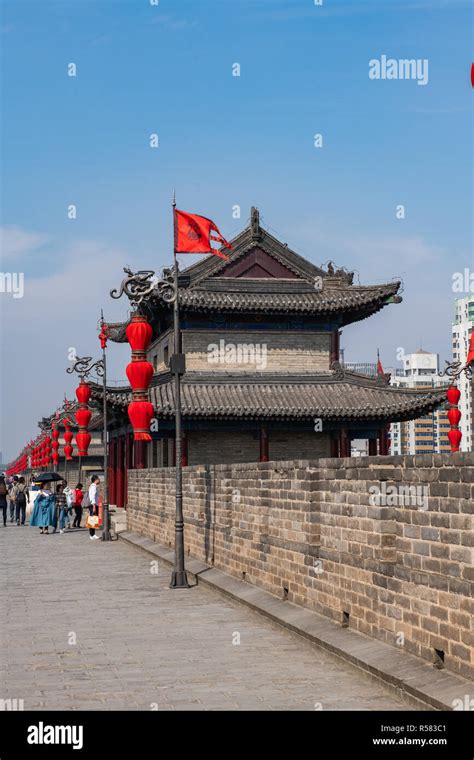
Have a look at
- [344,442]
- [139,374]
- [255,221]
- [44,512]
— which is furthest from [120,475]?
[139,374]

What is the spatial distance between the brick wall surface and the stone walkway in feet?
2.10

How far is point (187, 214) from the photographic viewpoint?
19.9 meters

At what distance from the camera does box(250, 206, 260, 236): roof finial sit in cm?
3878

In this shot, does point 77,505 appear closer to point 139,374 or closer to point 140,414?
point 140,414

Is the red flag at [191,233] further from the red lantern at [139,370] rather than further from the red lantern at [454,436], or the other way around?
the red lantern at [454,436]

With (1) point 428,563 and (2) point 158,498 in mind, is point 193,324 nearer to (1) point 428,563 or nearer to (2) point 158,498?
(2) point 158,498

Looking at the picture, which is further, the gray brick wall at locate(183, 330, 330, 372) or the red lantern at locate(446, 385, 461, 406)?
the gray brick wall at locate(183, 330, 330, 372)

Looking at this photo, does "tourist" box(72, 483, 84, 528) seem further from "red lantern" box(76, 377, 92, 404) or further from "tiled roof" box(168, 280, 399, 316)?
"tiled roof" box(168, 280, 399, 316)

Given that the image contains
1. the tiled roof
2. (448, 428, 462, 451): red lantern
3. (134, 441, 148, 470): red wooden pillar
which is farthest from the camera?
the tiled roof

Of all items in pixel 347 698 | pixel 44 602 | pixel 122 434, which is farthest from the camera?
pixel 122 434

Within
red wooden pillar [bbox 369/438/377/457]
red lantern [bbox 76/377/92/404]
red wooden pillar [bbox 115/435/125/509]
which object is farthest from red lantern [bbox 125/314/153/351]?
red wooden pillar [bbox 115/435/125/509]

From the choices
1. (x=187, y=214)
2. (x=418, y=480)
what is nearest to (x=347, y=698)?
(x=418, y=480)

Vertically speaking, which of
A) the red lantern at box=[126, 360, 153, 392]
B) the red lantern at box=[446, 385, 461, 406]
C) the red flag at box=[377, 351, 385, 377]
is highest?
the red flag at box=[377, 351, 385, 377]

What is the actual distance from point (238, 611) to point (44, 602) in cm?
335
